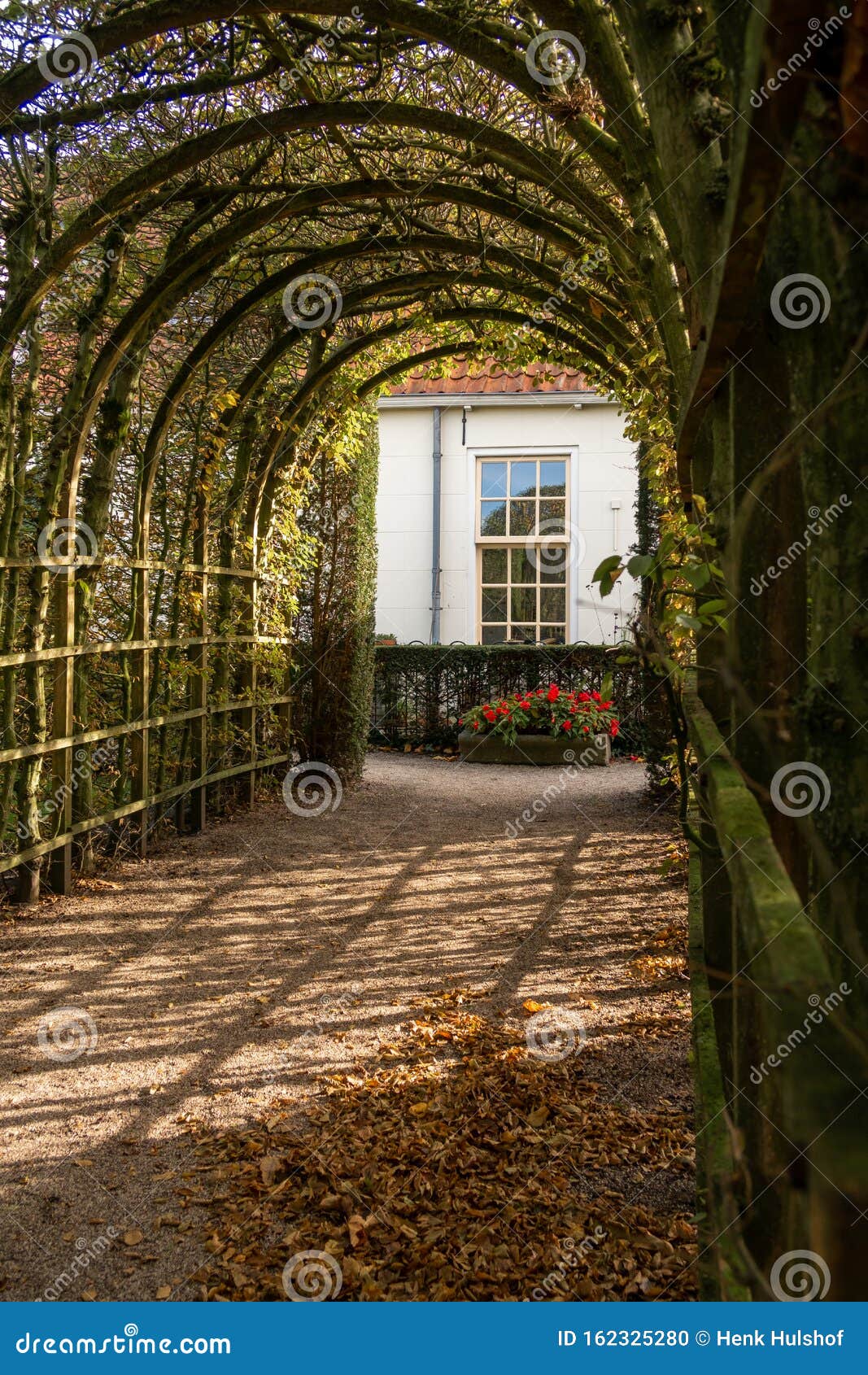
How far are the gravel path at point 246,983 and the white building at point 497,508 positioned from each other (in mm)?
6634

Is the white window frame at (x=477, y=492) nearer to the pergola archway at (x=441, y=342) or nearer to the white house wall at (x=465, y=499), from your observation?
the white house wall at (x=465, y=499)

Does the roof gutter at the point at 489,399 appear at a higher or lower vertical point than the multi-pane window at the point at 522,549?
higher

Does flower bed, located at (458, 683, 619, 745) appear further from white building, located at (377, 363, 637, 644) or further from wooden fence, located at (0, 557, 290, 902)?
wooden fence, located at (0, 557, 290, 902)

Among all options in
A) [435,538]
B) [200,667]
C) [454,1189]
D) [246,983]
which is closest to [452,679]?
[435,538]

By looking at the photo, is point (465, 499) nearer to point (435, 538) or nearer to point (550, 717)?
point (435, 538)

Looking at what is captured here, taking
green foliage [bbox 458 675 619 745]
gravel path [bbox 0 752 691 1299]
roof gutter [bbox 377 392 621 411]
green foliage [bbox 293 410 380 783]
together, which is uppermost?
roof gutter [bbox 377 392 621 411]

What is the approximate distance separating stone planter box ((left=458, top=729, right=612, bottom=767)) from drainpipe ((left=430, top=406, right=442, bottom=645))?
3.05 metres

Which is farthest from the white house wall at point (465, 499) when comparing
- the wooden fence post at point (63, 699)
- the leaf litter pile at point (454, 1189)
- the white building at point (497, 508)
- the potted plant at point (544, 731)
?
the leaf litter pile at point (454, 1189)

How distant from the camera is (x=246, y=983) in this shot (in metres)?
4.27

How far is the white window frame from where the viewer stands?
558 inches

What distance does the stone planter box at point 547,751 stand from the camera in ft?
37.3

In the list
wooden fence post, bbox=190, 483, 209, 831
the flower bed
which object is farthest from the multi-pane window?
wooden fence post, bbox=190, 483, 209, 831

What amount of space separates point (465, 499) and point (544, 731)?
14.0 feet

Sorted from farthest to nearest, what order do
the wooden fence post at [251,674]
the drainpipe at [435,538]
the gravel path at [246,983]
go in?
the drainpipe at [435,538]
the wooden fence post at [251,674]
the gravel path at [246,983]
